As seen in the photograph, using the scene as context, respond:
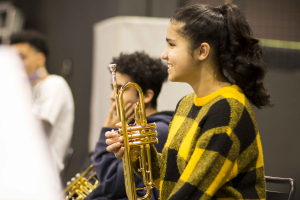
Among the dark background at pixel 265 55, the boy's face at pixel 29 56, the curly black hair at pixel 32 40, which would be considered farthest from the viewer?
the curly black hair at pixel 32 40

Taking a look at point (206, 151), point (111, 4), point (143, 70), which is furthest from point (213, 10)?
point (111, 4)

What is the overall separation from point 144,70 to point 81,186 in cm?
80

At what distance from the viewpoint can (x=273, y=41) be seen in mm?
1939

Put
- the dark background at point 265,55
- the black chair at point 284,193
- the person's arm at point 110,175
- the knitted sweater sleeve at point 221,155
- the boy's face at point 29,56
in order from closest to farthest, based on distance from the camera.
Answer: the knitted sweater sleeve at point 221,155 → the black chair at point 284,193 → the person's arm at point 110,175 → the dark background at point 265,55 → the boy's face at point 29,56

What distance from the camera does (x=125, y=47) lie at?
105 inches

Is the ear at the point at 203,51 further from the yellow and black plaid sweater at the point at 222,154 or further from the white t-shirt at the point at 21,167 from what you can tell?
the white t-shirt at the point at 21,167

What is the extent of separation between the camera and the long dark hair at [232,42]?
1.17 m

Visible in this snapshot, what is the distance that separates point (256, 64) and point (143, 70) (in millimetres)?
890

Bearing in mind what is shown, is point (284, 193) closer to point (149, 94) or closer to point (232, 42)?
point (232, 42)

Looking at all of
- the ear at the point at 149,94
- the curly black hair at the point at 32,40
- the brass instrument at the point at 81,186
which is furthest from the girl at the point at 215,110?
the curly black hair at the point at 32,40

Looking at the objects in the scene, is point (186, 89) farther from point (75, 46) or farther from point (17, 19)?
point (17, 19)

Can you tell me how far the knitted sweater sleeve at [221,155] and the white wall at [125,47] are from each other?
1.06 m

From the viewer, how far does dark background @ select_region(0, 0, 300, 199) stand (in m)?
1.81

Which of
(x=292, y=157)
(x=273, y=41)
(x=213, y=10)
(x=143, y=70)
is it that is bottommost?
(x=292, y=157)
